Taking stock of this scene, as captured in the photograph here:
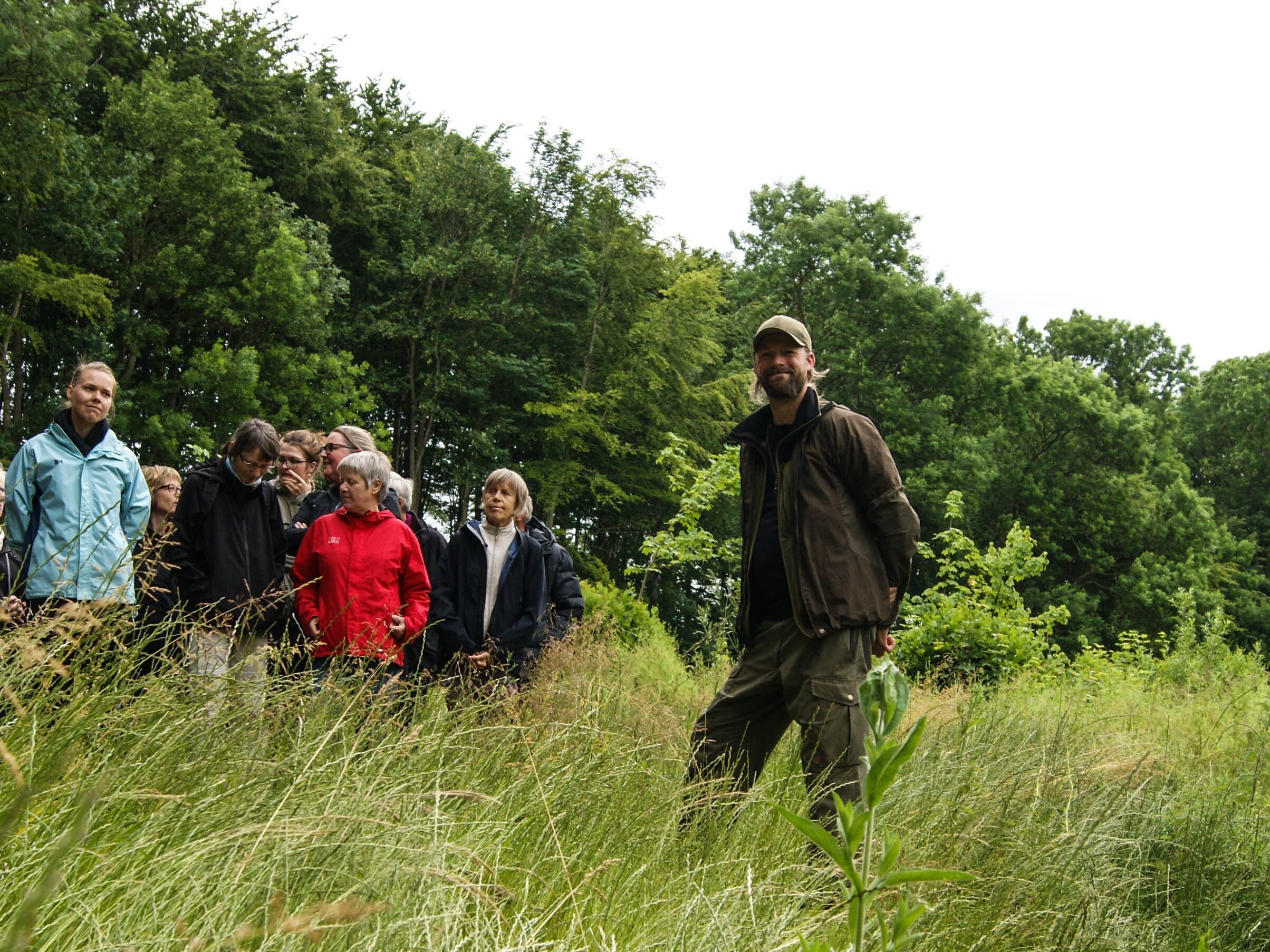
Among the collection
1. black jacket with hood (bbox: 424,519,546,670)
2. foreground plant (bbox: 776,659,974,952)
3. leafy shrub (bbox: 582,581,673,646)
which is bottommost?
leafy shrub (bbox: 582,581,673,646)

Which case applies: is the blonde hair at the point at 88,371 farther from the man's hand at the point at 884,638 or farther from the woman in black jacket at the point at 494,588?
the man's hand at the point at 884,638

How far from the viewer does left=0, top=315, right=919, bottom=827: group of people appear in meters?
3.76

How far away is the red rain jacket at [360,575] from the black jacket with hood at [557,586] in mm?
1327

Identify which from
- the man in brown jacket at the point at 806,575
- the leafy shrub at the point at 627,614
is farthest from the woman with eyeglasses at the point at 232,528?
the leafy shrub at the point at 627,614

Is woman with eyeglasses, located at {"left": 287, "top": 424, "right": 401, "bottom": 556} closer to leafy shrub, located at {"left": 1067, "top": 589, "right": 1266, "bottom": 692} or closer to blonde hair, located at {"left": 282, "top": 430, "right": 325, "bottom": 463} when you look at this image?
blonde hair, located at {"left": 282, "top": 430, "right": 325, "bottom": 463}

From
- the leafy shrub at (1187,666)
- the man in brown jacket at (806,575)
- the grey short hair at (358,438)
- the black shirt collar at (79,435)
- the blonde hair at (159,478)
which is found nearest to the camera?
the man in brown jacket at (806,575)

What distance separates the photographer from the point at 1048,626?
45.4ft

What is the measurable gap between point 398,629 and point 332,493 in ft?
3.75

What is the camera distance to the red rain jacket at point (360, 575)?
4.83 metres

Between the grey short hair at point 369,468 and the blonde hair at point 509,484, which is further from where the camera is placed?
the blonde hair at point 509,484

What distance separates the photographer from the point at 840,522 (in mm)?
3871

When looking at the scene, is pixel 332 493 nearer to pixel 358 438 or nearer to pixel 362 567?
pixel 358 438

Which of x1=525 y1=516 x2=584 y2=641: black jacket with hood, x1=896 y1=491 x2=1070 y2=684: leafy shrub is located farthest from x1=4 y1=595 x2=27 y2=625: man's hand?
x1=896 y1=491 x2=1070 y2=684: leafy shrub

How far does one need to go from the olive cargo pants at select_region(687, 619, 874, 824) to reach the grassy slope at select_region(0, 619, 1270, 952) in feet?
0.53
